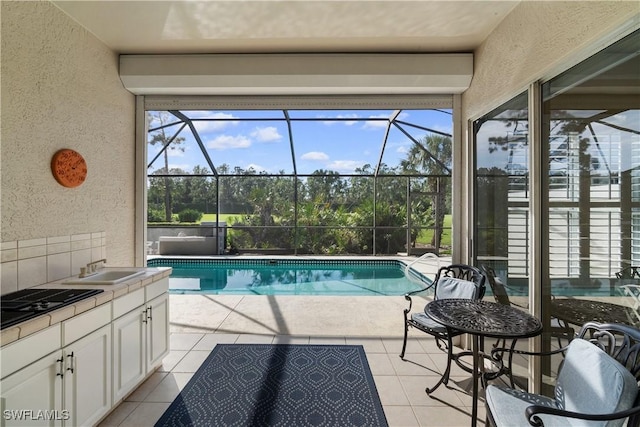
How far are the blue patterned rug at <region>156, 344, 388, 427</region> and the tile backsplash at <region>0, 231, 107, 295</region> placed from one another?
1.35 meters

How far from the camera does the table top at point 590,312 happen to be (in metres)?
1.60

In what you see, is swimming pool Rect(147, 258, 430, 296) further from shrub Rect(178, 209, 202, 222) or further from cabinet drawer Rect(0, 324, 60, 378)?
cabinet drawer Rect(0, 324, 60, 378)

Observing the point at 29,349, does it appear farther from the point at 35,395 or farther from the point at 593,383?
the point at 593,383

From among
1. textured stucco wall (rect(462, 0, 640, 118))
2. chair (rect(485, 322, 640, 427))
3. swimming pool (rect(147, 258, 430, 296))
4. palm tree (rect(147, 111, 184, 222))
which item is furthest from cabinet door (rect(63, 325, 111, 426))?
palm tree (rect(147, 111, 184, 222))

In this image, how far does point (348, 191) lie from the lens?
30.0ft

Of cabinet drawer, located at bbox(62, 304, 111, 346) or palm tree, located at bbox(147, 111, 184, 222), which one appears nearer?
cabinet drawer, located at bbox(62, 304, 111, 346)

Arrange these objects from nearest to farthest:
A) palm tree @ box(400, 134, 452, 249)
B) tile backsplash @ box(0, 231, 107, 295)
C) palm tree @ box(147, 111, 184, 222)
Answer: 1. tile backsplash @ box(0, 231, 107, 295)
2. palm tree @ box(147, 111, 184, 222)
3. palm tree @ box(400, 134, 452, 249)

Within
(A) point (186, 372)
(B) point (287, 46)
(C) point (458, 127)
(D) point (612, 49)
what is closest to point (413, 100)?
(C) point (458, 127)

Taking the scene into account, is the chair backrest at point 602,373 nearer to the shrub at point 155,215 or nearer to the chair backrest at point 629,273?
the chair backrest at point 629,273

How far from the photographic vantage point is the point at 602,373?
1372mm

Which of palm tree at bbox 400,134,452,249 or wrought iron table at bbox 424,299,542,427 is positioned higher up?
palm tree at bbox 400,134,452,249

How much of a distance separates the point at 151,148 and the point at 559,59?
8.60 metres

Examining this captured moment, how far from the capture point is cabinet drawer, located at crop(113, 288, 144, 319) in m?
2.15

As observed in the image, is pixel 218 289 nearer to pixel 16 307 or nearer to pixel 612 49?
pixel 16 307
